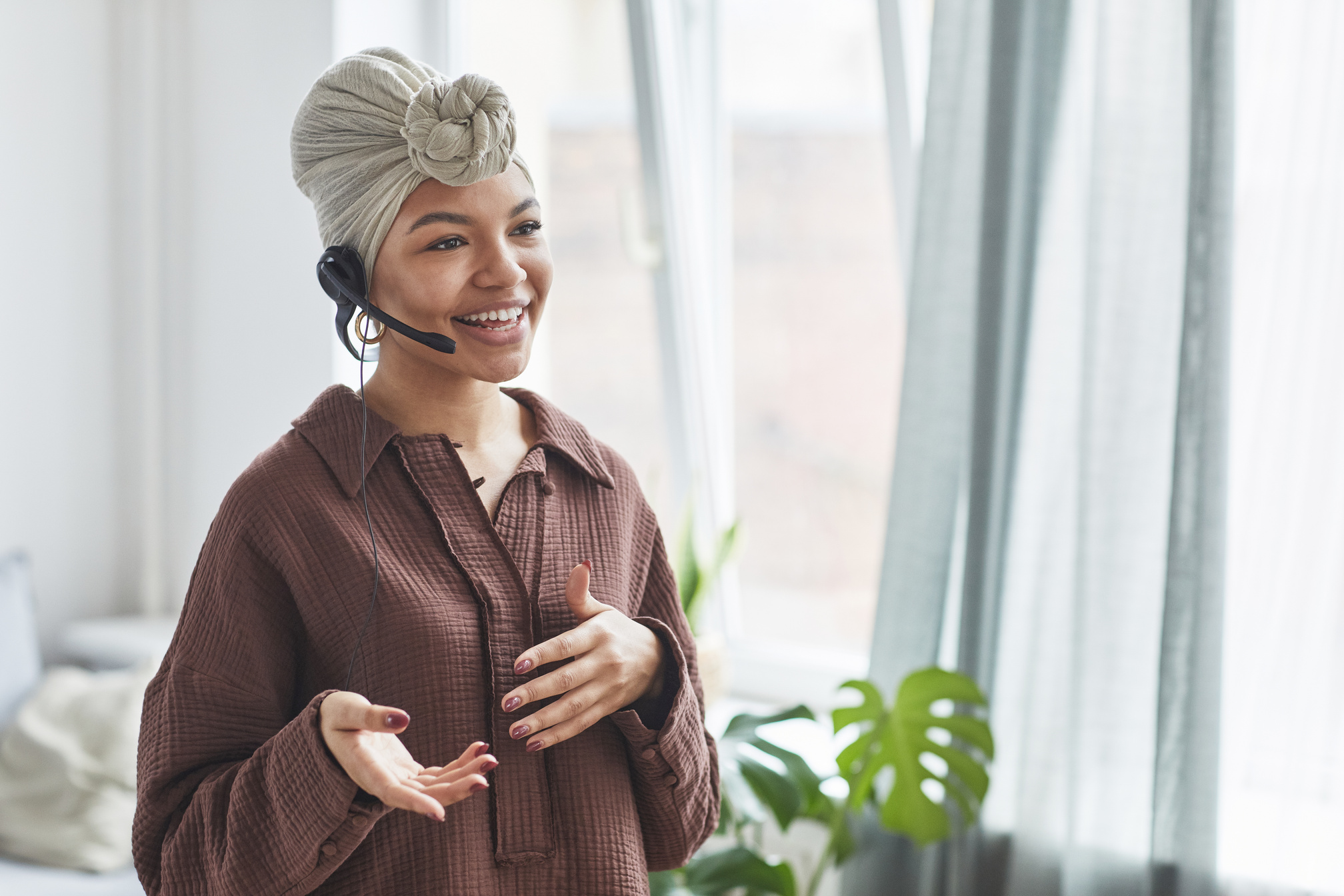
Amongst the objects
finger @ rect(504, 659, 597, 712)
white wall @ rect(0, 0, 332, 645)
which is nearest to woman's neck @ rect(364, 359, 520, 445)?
finger @ rect(504, 659, 597, 712)

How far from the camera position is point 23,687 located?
7.47ft

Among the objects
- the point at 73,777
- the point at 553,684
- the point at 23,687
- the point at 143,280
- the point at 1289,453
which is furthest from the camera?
the point at 143,280

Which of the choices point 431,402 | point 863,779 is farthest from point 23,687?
point 431,402

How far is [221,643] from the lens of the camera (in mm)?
792

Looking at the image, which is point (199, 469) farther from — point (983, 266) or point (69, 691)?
point (983, 266)

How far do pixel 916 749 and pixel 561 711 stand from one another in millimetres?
1100

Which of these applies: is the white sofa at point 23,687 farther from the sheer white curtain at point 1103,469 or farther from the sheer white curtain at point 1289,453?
the sheer white curtain at point 1289,453

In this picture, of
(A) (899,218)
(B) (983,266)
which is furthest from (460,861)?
(A) (899,218)

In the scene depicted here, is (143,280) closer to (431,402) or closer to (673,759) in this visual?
(431,402)

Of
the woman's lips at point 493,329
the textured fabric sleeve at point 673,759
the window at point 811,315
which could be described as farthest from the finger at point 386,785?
the window at point 811,315

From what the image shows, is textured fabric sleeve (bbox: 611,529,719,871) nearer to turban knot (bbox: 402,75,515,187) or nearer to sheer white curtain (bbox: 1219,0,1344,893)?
turban knot (bbox: 402,75,515,187)

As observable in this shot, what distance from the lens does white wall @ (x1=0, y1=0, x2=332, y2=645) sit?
2488mm

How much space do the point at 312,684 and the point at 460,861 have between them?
7.1 inches

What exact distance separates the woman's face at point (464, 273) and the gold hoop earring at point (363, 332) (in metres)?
0.02
